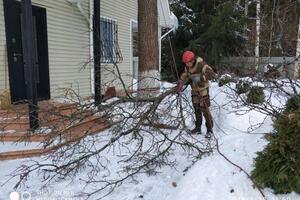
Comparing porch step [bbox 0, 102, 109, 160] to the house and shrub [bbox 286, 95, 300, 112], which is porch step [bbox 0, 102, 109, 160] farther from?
shrub [bbox 286, 95, 300, 112]

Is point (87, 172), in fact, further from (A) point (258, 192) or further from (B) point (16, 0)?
(B) point (16, 0)

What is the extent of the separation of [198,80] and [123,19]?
6.93 m

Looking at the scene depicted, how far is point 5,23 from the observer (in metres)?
6.88

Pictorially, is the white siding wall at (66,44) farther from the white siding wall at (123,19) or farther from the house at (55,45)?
the white siding wall at (123,19)

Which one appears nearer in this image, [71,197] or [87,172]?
[71,197]

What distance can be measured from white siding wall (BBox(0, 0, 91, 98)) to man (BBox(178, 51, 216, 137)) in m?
2.74

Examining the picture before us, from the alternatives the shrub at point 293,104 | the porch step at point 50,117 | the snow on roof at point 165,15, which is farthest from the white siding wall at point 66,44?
the snow on roof at point 165,15

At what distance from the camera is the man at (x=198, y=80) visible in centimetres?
611

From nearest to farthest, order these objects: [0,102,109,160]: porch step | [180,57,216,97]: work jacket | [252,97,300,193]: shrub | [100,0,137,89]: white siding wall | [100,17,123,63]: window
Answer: [252,97,300,193]: shrub, [0,102,109,160]: porch step, [180,57,216,97]: work jacket, [100,17,123,63]: window, [100,0,137,89]: white siding wall

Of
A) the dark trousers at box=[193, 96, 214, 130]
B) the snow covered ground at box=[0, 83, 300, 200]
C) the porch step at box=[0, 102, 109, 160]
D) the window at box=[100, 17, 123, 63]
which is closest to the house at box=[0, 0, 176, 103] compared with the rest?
the window at box=[100, 17, 123, 63]

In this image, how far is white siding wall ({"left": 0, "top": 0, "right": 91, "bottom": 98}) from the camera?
328 inches

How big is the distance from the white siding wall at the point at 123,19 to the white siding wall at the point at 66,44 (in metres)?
1.41

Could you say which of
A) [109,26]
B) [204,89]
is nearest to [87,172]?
[204,89]

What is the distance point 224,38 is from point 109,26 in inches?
441
